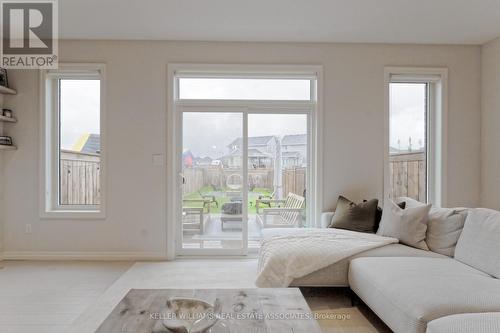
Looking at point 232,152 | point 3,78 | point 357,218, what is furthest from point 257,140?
point 3,78

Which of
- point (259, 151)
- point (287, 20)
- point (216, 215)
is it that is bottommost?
point (216, 215)

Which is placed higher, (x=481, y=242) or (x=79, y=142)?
(x=79, y=142)

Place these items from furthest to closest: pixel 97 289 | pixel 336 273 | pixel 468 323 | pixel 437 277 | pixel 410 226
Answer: pixel 97 289, pixel 410 226, pixel 336 273, pixel 437 277, pixel 468 323

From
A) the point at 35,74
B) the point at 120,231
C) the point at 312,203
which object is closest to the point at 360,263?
the point at 312,203

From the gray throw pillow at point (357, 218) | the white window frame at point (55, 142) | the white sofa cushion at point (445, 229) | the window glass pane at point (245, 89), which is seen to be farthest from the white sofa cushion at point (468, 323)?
the white window frame at point (55, 142)

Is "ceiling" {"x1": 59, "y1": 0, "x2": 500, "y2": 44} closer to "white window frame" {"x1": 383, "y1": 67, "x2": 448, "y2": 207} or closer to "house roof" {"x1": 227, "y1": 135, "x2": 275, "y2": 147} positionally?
"white window frame" {"x1": 383, "y1": 67, "x2": 448, "y2": 207}

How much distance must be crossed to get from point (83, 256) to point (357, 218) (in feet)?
10.7

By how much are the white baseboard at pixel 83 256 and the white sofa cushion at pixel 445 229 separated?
2.92m

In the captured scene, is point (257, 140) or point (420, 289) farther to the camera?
point (257, 140)

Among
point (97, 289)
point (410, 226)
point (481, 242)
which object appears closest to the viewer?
point (481, 242)

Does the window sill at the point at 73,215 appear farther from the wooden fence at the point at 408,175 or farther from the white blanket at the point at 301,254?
the wooden fence at the point at 408,175

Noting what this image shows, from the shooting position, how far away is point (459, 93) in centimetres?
409

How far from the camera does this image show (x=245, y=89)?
4.11m

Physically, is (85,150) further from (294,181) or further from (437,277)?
(437,277)
